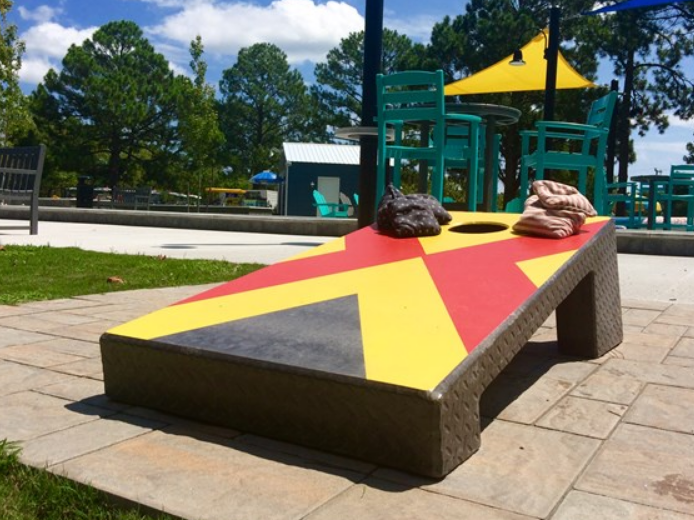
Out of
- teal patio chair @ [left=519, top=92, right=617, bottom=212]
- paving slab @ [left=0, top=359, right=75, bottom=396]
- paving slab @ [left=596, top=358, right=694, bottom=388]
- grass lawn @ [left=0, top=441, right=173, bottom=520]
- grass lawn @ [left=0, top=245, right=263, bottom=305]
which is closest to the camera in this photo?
grass lawn @ [left=0, top=441, right=173, bottom=520]

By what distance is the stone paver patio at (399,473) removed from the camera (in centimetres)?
172

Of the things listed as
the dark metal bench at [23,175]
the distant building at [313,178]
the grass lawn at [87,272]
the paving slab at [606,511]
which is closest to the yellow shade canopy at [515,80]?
the dark metal bench at [23,175]

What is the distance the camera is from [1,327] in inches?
146

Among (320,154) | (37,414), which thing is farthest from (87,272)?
(320,154)

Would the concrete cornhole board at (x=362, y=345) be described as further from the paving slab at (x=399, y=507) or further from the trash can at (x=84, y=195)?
the trash can at (x=84, y=195)

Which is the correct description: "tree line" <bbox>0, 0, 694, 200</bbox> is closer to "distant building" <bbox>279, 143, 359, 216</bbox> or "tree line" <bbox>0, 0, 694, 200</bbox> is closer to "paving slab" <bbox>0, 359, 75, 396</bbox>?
"distant building" <bbox>279, 143, 359, 216</bbox>

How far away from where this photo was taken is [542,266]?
282 centimetres

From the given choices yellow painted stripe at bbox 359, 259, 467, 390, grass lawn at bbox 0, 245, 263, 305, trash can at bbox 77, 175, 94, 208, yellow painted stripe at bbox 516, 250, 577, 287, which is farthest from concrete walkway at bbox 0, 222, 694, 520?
trash can at bbox 77, 175, 94, 208

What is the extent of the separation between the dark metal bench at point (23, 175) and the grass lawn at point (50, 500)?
8594 mm

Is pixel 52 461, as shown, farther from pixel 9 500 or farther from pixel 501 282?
pixel 501 282

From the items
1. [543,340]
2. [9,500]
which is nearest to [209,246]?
[543,340]

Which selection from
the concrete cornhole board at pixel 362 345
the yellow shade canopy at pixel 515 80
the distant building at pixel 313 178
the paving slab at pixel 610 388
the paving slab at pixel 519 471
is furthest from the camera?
the distant building at pixel 313 178

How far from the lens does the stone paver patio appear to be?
5.65 feet

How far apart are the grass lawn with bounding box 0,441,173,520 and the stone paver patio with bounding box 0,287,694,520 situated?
0.14 feet
